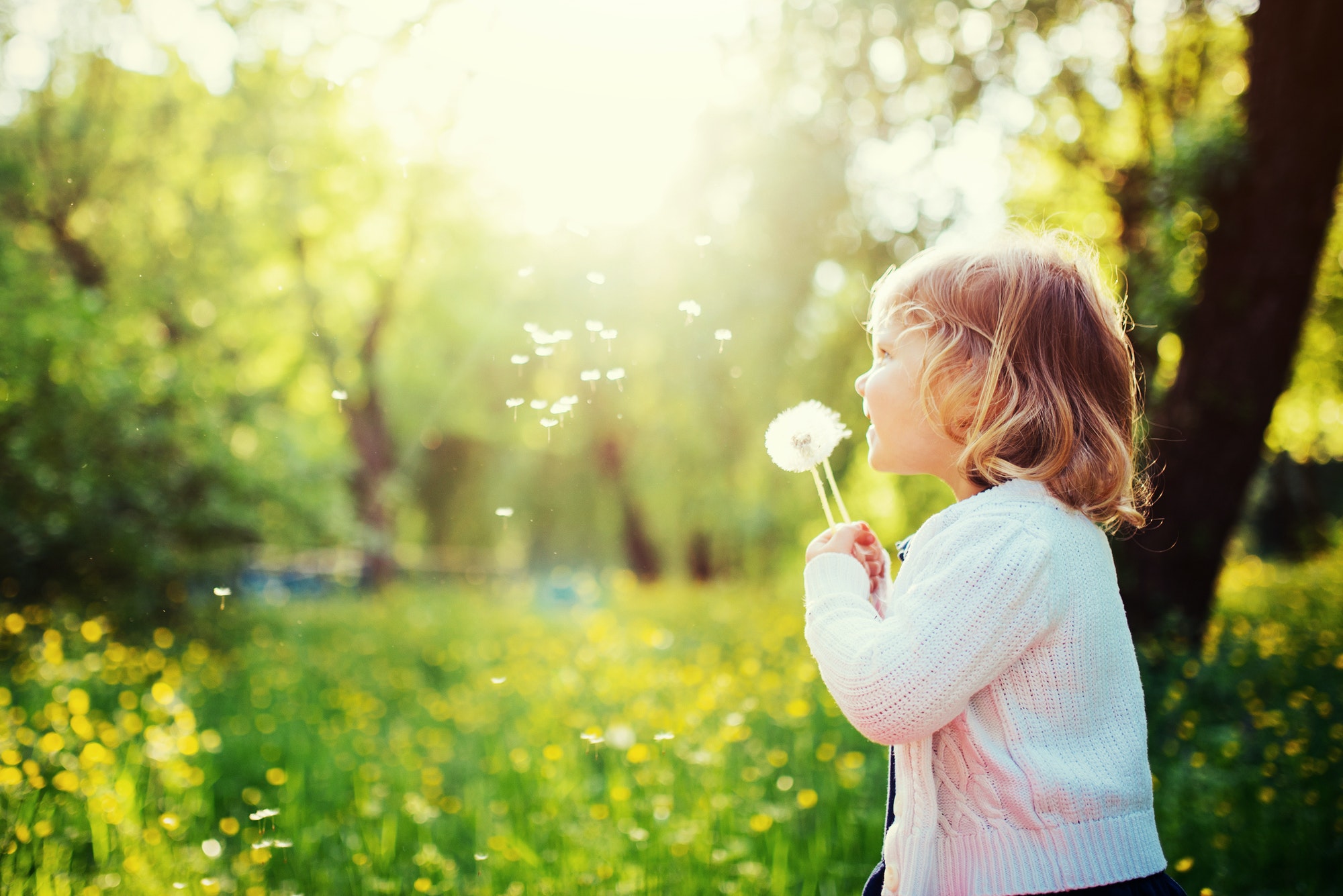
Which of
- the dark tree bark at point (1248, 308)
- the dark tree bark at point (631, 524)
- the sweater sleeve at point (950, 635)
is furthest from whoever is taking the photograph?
the dark tree bark at point (631, 524)

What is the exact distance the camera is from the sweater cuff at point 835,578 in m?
1.50

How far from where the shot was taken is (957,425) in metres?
1.52

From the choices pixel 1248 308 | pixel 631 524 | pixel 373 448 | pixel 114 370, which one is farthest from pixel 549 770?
pixel 631 524

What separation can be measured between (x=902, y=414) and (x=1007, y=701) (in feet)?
1.65

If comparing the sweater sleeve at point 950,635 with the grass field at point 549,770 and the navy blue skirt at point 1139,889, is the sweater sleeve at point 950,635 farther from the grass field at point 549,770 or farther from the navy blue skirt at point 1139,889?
the grass field at point 549,770

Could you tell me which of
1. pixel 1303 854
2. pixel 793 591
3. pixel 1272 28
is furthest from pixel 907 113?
pixel 1303 854

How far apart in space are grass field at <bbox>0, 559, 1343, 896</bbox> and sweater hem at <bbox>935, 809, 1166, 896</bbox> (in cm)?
109

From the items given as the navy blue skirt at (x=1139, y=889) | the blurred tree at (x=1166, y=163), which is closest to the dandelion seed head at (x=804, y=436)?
the navy blue skirt at (x=1139, y=889)

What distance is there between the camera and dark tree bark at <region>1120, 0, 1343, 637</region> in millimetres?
4973

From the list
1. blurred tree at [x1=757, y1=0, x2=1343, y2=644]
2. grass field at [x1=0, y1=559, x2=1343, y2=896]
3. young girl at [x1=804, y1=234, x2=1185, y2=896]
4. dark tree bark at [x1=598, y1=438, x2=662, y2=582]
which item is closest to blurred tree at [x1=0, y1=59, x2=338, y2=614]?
grass field at [x1=0, y1=559, x2=1343, y2=896]

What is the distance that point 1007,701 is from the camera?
4.54 ft

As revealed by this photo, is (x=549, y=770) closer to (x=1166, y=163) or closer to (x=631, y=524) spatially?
(x=1166, y=163)

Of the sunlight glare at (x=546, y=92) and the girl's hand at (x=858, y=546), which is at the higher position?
the sunlight glare at (x=546, y=92)

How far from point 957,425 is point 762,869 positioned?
202cm
